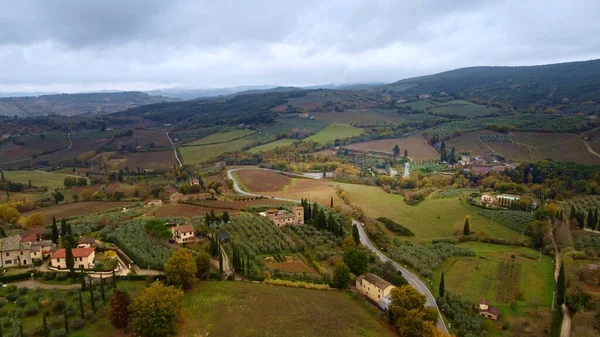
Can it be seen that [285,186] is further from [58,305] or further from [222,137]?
[222,137]

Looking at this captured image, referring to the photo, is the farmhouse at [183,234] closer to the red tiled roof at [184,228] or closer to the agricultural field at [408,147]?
the red tiled roof at [184,228]

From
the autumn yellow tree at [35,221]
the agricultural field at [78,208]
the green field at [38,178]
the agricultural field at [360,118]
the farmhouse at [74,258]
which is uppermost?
the agricultural field at [360,118]

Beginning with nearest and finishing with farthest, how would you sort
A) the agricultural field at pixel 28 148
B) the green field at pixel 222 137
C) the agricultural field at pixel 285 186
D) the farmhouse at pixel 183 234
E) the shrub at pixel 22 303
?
1. the shrub at pixel 22 303
2. the farmhouse at pixel 183 234
3. the agricultural field at pixel 285 186
4. the agricultural field at pixel 28 148
5. the green field at pixel 222 137

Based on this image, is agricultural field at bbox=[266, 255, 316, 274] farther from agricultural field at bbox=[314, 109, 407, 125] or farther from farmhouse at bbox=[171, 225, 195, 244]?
agricultural field at bbox=[314, 109, 407, 125]

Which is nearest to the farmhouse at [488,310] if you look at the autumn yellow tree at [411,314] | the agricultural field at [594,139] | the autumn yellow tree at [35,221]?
the autumn yellow tree at [411,314]

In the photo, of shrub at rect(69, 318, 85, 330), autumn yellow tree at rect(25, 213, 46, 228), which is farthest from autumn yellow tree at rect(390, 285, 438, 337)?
autumn yellow tree at rect(25, 213, 46, 228)

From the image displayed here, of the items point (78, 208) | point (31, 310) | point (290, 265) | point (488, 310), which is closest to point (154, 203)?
point (78, 208)

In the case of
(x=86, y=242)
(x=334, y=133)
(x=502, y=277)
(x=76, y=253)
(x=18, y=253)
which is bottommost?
(x=502, y=277)
